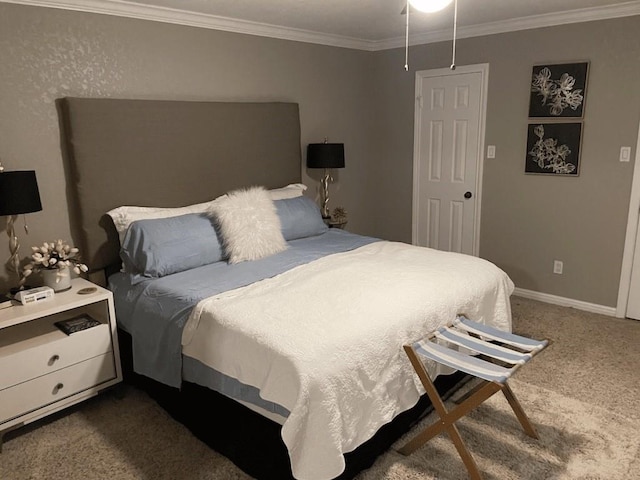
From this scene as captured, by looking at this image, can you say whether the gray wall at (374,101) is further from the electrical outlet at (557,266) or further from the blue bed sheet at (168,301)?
the blue bed sheet at (168,301)

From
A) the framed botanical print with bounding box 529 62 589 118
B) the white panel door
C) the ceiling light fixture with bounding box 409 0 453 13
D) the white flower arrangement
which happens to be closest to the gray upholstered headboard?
the white flower arrangement

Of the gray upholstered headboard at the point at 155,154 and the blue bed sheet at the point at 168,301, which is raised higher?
the gray upholstered headboard at the point at 155,154

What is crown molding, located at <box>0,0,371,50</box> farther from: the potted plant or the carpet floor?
the carpet floor

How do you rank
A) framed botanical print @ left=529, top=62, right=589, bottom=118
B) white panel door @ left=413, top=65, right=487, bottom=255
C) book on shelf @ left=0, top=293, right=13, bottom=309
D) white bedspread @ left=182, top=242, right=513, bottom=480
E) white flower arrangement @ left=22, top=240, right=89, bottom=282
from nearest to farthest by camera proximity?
white bedspread @ left=182, top=242, right=513, bottom=480 < book on shelf @ left=0, top=293, right=13, bottom=309 < white flower arrangement @ left=22, top=240, right=89, bottom=282 < framed botanical print @ left=529, top=62, right=589, bottom=118 < white panel door @ left=413, top=65, right=487, bottom=255

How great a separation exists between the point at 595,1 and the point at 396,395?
2945 millimetres

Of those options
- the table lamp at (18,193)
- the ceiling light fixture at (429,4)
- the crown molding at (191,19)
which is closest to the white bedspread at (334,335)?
the table lamp at (18,193)

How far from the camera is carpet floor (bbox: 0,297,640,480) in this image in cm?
219

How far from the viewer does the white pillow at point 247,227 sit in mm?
3066

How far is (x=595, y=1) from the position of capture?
3275 mm

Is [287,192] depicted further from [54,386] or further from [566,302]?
[566,302]

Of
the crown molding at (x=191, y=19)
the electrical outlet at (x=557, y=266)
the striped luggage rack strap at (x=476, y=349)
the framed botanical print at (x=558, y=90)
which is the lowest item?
the electrical outlet at (x=557, y=266)

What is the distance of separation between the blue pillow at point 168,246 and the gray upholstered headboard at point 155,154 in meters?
0.26

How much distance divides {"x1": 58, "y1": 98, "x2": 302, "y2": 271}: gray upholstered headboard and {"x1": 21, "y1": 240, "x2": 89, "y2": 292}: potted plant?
0.26 m

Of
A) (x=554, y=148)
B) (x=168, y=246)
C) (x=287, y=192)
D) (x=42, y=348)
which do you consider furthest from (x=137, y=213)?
(x=554, y=148)
